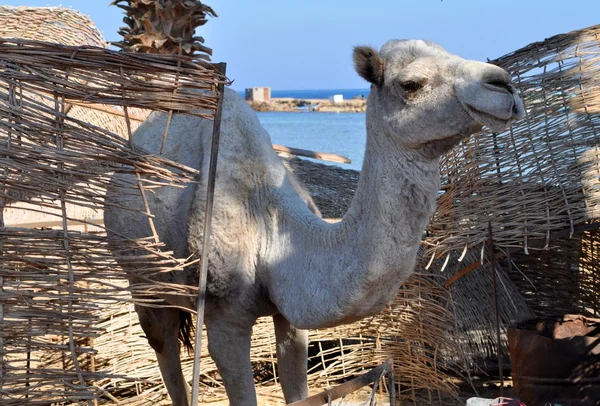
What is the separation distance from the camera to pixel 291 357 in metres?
5.08

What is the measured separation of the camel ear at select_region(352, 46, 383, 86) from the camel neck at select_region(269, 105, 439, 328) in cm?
24

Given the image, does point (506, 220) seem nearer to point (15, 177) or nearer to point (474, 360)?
point (474, 360)

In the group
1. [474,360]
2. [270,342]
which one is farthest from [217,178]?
[474,360]

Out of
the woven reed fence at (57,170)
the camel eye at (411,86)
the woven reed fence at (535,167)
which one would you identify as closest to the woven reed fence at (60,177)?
the woven reed fence at (57,170)

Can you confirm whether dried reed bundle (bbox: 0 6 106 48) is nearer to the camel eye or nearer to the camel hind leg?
the camel hind leg

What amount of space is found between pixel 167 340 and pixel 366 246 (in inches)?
93.8

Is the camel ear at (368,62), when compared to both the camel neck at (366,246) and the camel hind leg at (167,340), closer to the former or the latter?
the camel neck at (366,246)

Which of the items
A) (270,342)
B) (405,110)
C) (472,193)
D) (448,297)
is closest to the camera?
(405,110)

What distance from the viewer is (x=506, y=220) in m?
5.53

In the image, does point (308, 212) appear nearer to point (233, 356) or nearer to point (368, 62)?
point (233, 356)

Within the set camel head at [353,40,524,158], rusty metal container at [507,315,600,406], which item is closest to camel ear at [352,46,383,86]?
camel head at [353,40,524,158]

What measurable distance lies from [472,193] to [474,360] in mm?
2226

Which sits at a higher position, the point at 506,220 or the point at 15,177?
the point at 15,177

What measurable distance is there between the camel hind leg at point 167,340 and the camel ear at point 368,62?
2516 millimetres
